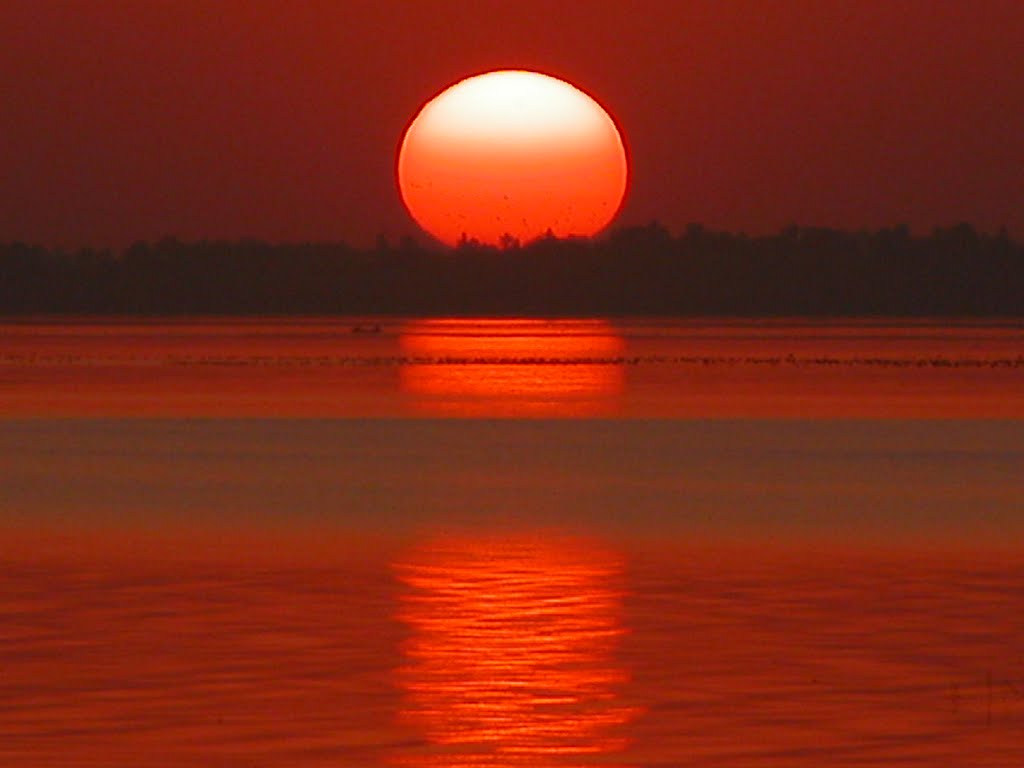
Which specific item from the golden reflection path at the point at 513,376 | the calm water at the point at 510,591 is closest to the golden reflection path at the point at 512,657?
the calm water at the point at 510,591

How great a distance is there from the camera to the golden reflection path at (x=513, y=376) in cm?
4481

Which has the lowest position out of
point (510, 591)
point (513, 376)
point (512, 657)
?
point (512, 657)

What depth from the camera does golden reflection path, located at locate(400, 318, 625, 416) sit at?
44812 millimetres

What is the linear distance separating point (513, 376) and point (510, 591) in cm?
4421

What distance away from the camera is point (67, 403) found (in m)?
44.5

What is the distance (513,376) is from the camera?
198 feet

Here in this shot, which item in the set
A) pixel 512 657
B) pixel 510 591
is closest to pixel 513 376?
pixel 510 591

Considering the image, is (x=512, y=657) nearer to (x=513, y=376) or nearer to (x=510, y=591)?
(x=510, y=591)

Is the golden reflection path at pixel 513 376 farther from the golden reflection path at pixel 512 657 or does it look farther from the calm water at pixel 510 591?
the golden reflection path at pixel 512 657

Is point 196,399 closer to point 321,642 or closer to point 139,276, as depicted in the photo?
point 321,642

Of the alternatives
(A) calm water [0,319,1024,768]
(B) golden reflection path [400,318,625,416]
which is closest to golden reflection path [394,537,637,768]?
(A) calm water [0,319,1024,768]

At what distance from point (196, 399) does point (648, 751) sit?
120 ft

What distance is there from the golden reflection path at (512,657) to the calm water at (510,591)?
0.10ft

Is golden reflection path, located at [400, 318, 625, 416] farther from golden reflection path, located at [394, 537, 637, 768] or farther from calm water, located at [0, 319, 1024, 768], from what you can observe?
golden reflection path, located at [394, 537, 637, 768]
